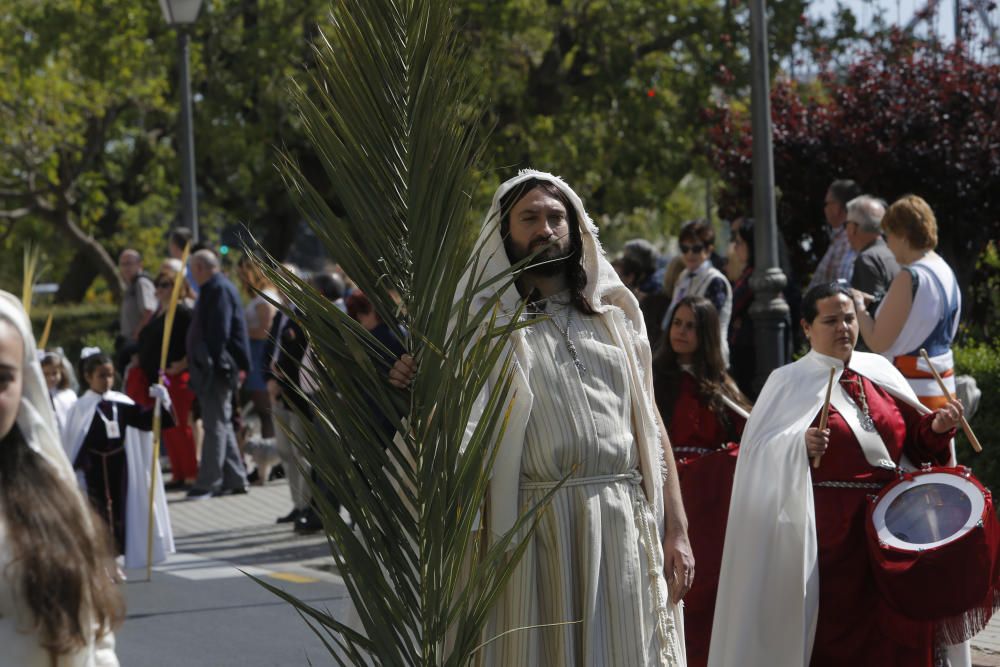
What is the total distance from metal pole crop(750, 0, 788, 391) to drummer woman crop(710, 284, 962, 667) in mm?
3627

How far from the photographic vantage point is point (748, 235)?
10391mm

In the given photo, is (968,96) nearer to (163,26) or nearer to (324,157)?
(324,157)

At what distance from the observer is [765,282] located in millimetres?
9562

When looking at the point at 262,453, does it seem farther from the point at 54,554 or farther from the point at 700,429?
the point at 54,554

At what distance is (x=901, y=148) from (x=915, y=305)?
577 centimetres

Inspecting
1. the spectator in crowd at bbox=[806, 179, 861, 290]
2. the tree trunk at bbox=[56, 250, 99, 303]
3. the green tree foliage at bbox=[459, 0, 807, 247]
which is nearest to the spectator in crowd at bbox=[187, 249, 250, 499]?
the spectator in crowd at bbox=[806, 179, 861, 290]

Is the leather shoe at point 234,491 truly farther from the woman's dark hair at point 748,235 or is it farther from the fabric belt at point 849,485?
the fabric belt at point 849,485

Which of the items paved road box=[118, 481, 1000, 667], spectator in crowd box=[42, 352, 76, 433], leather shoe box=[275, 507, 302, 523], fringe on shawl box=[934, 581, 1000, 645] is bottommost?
paved road box=[118, 481, 1000, 667]

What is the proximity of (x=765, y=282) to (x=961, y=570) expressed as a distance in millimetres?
4307

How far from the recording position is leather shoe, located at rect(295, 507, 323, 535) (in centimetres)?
1118

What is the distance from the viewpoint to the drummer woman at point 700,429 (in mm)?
6543

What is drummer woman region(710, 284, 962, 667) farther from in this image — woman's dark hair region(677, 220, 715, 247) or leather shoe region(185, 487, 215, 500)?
leather shoe region(185, 487, 215, 500)

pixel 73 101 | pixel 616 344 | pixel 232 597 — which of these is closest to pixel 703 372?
pixel 616 344

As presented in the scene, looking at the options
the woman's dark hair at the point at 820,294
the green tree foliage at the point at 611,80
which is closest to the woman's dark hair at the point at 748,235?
the woman's dark hair at the point at 820,294
